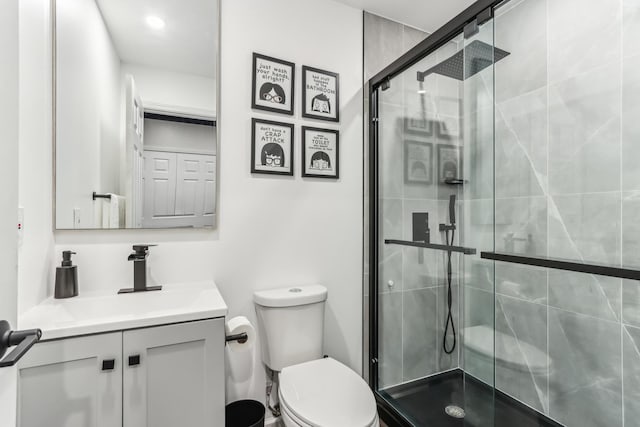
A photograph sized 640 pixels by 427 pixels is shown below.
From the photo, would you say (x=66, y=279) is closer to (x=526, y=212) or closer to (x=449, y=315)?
(x=449, y=315)

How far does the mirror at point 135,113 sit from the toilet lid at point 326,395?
2.73ft

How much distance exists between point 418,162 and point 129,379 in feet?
5.25

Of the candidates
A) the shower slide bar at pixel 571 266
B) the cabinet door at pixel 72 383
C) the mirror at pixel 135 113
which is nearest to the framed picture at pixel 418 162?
the shower slide bar at pixel 571 266

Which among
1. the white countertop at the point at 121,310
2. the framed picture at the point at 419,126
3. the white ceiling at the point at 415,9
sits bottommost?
the white countertop at the point at 121,310

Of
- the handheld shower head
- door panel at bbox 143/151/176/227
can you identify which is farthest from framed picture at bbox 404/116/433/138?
door panel at bbox 143/151/176/227

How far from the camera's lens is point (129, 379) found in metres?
1.00

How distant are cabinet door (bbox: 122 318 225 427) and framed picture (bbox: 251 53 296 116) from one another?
1126 millimetres

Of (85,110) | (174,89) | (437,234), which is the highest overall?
(174,89)

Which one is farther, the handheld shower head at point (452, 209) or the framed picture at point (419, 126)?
the framed picture at point (419, 126)

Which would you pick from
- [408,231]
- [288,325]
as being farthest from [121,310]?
[408,231]

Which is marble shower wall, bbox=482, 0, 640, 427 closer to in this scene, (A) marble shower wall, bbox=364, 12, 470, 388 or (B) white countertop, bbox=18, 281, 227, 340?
(A) marble shower wall, bbox=364, 12, 470, 388

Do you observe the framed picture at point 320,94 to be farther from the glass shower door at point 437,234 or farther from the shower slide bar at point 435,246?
the shower slide bar at point 435,246

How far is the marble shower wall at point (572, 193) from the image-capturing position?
50.6 inches

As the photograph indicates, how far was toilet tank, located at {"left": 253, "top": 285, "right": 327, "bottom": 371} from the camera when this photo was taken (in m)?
1.55
